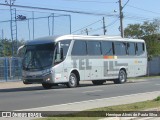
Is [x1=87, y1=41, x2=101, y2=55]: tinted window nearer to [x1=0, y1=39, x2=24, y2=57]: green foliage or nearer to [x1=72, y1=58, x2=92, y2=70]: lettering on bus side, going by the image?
[x1=72, y1=58, x2=92, y2=70]: lettering on bus side

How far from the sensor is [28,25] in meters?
44.0

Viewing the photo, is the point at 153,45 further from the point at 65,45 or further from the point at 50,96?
the point at 50,96

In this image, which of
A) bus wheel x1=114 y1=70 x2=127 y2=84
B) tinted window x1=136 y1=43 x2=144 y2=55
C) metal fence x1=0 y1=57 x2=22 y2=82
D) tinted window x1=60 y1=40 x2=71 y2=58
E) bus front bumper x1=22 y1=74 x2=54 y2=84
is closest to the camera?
bus front bumper x1=22 y1=74 x2=54 y2=84

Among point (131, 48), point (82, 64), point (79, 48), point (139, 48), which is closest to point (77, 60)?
point (82, 64)

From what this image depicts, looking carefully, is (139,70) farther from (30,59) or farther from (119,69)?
(30,59)

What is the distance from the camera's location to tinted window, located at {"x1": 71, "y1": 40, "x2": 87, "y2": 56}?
2853 centimetres

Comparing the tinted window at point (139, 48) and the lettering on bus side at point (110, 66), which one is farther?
the tinted window at point (139, 48)

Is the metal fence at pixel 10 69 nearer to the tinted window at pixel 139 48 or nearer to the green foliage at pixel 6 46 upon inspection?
the green foliage at pixel 6 46

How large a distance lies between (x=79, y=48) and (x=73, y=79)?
2.10 meters

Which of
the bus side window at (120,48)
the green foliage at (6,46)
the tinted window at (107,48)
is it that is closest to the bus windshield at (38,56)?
the tinted window at (107,48)

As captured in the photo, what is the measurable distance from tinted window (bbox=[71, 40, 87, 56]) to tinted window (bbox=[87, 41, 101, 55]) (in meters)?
0.46

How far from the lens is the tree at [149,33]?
5916 centimetres

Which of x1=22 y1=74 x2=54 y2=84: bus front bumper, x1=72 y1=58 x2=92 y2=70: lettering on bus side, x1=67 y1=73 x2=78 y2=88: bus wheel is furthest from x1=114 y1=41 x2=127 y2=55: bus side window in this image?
x1=22 y1=74 x2=54 y2=84: bus front bumper

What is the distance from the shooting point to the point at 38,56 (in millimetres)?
27438
